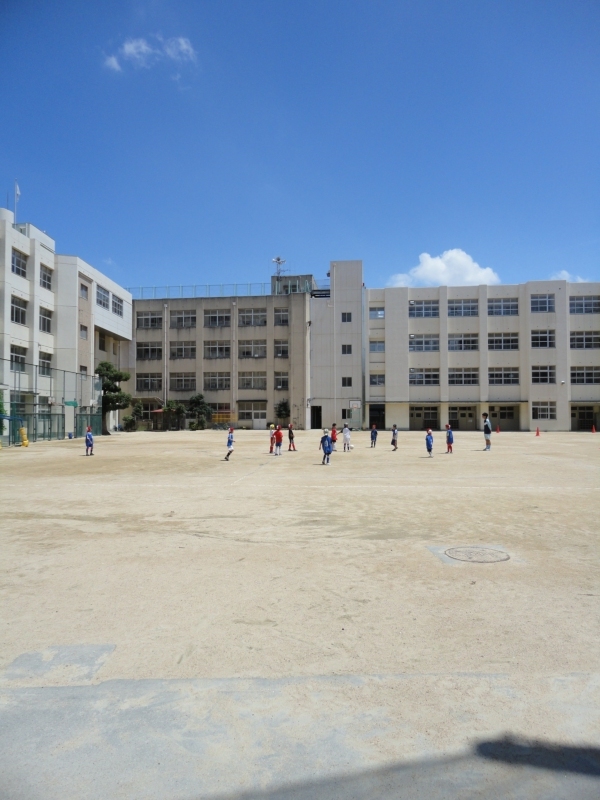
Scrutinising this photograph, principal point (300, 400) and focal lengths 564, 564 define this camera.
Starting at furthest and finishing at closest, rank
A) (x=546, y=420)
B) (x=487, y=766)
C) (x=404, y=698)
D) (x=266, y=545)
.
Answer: (x=546, y=420) < (x=266, y=545) < (x=404, y=698) < (x=487, y=766)

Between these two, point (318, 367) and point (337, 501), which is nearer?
point (337, 501)

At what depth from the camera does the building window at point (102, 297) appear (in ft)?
199

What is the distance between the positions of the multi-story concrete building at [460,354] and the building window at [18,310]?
33855 mm

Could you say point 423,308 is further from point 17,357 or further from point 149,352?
point 17,357

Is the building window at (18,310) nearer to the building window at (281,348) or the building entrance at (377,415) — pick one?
the building window at (281,348)

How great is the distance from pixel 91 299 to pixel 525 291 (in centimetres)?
4951

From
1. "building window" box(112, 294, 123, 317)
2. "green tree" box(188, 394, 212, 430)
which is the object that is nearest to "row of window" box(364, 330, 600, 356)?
"green tree" box(188, 394, 212, 430)

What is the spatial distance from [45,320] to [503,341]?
51.0m

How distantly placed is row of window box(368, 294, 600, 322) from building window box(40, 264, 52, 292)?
33.8m

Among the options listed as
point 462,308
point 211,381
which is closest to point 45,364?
point 211,381

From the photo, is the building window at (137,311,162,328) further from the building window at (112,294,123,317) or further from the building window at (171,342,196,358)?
the building window at (112,294,123,317)

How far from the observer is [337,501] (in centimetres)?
1387

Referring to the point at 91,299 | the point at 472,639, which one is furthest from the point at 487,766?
the point at 91,299

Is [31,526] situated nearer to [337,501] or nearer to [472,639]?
[337,501]
